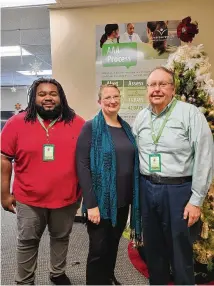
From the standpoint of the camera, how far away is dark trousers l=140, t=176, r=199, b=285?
155 cm

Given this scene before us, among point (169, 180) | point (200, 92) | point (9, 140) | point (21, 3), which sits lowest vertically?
point (169, 180)

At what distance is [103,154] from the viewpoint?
156cm

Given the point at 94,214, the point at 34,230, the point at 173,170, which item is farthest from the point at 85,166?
the point at 34,230

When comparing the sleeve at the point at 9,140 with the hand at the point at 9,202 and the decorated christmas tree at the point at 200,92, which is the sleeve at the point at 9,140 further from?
the decorated christmas tree at the point at 200,92

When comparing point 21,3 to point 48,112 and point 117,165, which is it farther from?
point 117,165

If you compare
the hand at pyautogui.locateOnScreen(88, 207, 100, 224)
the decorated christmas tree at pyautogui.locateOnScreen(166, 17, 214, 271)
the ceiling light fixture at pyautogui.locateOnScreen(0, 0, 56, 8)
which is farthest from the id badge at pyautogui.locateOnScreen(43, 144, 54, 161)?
the ceiling light fixture at pyautogui.locateOnScreen(0, 0, 56, 8)

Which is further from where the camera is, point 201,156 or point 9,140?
point 9,140

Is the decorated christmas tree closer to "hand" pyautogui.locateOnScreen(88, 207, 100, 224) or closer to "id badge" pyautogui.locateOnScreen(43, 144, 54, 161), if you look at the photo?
"hand" pyautogui.locateOnScreen(88, 207, 100, 224)

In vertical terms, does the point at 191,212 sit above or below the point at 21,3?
below

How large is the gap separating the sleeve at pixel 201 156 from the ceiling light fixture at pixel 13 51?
16.2 feet

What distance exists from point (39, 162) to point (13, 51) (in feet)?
16.1

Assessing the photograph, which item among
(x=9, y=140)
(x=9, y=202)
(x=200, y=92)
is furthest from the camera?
(x=200, y=92)

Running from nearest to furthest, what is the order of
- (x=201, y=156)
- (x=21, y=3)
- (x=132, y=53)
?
(x=201, y=156)
(x=132, y=53)
(x=21, y=3)

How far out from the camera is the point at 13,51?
5832mm
